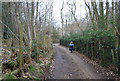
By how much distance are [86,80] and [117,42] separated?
286cm

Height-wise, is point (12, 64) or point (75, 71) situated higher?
point (12, 64)

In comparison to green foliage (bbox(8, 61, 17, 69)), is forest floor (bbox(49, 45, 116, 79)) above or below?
below

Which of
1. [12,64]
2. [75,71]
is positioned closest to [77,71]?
[75,71]

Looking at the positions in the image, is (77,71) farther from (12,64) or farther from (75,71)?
(12,64)

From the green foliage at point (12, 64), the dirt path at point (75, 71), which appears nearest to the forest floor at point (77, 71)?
the dirt path at point (75, 71)

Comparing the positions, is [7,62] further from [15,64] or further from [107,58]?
[107,58]

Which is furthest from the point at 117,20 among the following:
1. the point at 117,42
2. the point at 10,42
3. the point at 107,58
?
the point at 10,42

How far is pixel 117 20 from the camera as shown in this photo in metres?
6.87

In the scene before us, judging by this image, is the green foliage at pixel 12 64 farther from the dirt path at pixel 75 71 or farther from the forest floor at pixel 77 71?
the dirt path at pixel 75 71

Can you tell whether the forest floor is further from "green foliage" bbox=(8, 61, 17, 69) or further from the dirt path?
"green foliage" bbox=(8, 61, 17, 69)

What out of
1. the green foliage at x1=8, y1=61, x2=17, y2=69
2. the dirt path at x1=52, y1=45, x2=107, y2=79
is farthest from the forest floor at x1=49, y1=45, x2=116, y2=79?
the green foliage at x1=8, y1=61, x2=17, y2=69

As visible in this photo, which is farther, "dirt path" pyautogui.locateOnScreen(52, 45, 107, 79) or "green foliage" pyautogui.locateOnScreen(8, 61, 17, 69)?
"dirt path" pyautogui.locateOnScreen(52, 45, 107, 79)

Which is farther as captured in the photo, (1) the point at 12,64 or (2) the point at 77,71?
(2) the point at 77,71

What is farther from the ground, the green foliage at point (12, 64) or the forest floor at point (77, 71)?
the green foliage at point (12, 64)
